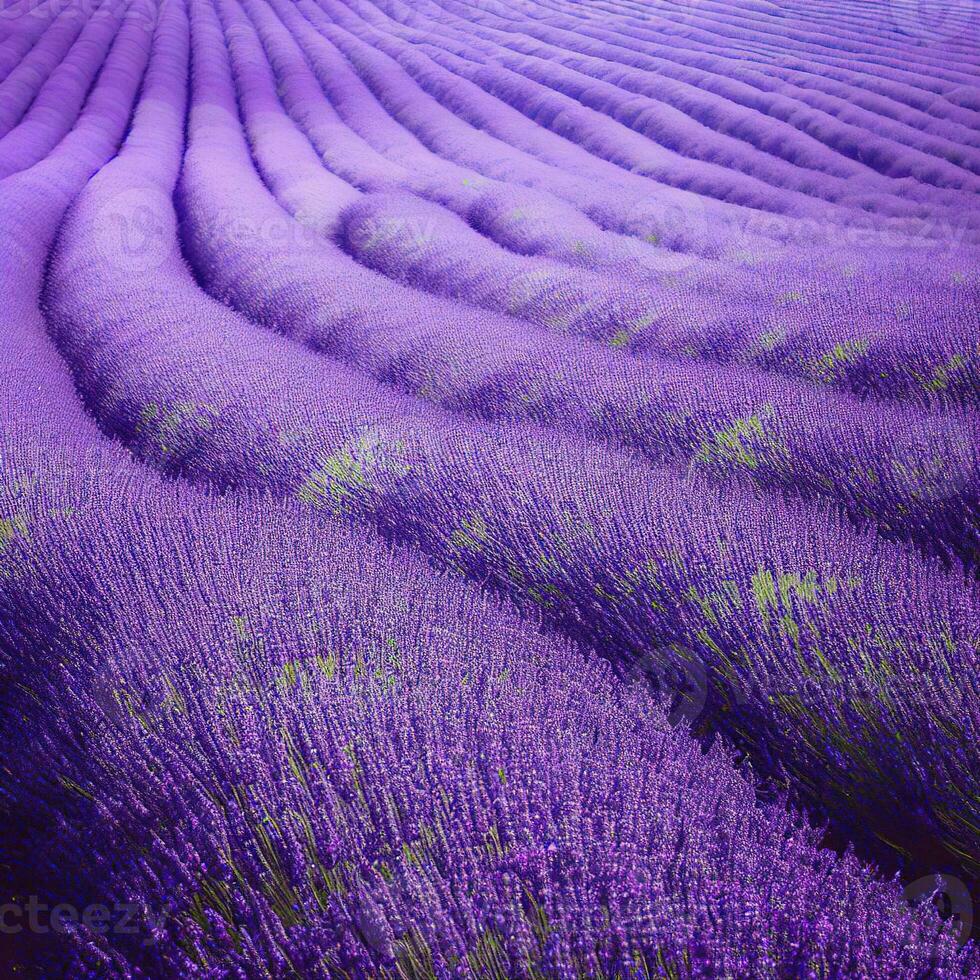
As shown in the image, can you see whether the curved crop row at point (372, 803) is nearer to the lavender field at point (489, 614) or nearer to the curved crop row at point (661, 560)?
the lavender field at point (489, 614)

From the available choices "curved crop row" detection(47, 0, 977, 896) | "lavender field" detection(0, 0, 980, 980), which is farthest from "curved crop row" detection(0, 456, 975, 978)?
"curved crop row" detection(47, 0, 977, 896)

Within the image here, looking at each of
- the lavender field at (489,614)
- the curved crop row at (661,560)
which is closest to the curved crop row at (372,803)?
the lavender field at (489,614)

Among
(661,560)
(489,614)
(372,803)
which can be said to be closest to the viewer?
(372,803)

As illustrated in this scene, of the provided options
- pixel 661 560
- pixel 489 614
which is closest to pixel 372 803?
pixel 489 614

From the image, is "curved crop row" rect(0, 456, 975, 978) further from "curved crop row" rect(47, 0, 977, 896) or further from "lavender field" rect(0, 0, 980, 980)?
"curved crop row" rect(47, 0, 977, 896)

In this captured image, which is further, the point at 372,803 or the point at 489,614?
the point at 489,614

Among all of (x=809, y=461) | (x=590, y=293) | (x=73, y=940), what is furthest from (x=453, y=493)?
(x=590, y=293)

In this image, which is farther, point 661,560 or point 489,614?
point 661,560

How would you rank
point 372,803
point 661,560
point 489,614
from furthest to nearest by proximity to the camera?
point 661,560
point 489,614
point 372,803

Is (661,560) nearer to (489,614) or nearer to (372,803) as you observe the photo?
(489,614)
